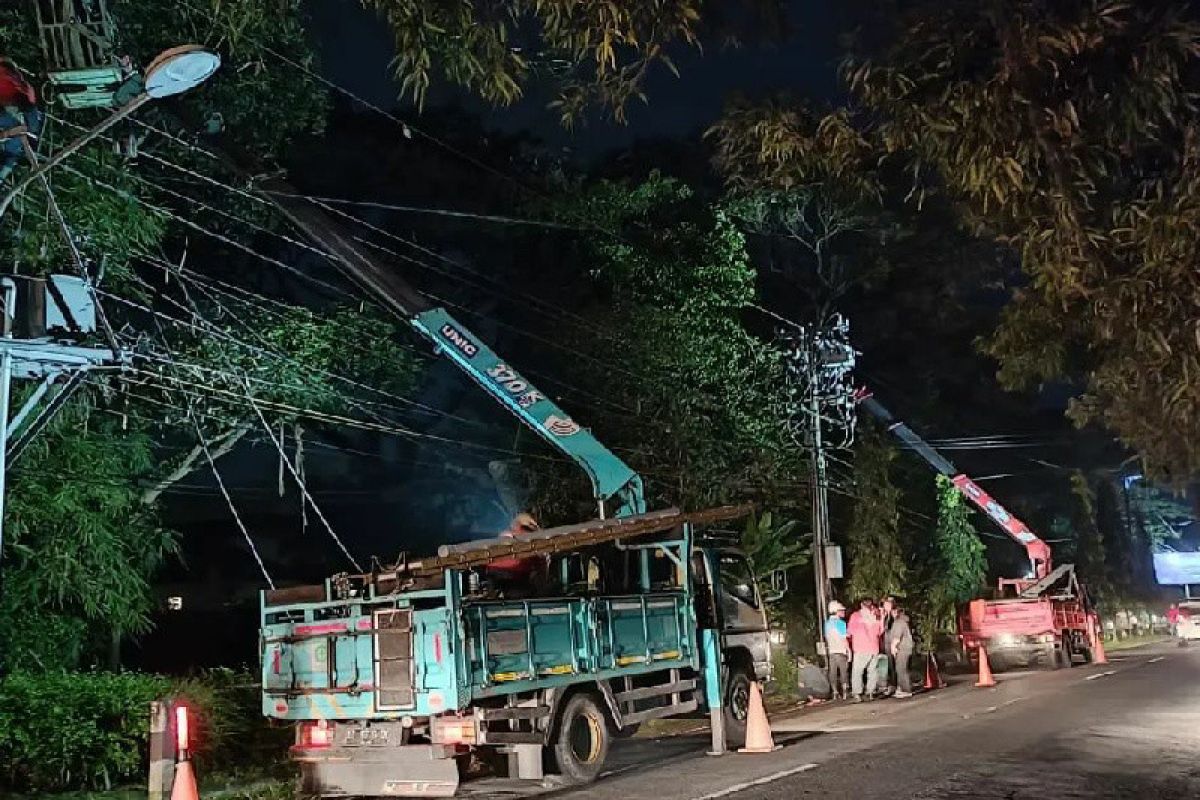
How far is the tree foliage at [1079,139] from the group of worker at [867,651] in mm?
13083

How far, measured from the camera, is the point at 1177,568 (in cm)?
5647

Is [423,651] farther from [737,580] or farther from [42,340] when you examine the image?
[737,580]

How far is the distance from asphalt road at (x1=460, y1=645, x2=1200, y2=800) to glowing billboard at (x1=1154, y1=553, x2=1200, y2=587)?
1685 inches

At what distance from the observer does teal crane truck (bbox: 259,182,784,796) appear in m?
9.92

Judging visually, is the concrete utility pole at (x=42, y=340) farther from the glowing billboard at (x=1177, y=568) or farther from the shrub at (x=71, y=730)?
the glowing billboard at (x=1177, y=568)

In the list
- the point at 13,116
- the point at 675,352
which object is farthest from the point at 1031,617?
the point at 13,116

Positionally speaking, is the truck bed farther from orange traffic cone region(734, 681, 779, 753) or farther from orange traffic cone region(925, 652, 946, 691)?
orange traffic cone region(925, 652, 946, 691)

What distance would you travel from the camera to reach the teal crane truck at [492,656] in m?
9.92

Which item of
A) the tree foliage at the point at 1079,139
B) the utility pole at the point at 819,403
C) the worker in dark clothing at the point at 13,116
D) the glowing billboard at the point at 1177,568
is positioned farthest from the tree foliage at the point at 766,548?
the glowing billboard at the point at 1177,568

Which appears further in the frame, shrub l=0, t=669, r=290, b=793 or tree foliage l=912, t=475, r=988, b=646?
tree foliage l=912, t=475, r=988, b=646

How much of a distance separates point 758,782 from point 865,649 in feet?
30.4

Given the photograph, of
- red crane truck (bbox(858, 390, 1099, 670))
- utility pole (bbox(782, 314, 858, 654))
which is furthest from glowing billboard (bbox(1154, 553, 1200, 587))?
utility pole (bbox(782, 314, 858, 654))

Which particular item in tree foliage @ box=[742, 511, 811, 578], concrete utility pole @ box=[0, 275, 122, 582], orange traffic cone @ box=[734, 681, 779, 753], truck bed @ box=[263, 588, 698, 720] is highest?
concrete utility pole @ box=[0, 275, 122, 582]

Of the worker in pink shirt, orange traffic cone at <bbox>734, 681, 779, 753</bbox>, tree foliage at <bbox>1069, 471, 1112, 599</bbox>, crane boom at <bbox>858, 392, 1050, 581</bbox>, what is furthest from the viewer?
tree foliage at <bbox>1069, 471, 1112, 599</bbox>
